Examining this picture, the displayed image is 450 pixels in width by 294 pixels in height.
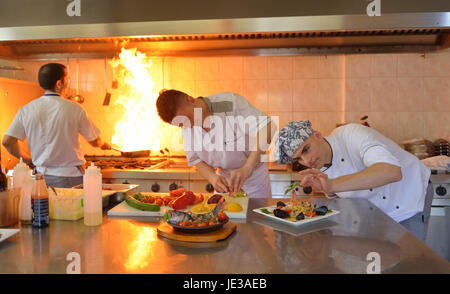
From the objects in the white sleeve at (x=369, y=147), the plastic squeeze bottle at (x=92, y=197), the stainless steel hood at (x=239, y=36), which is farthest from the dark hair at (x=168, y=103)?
the white sleeve at (x=369, y=147)

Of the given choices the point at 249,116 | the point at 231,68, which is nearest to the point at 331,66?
the point at 231,68

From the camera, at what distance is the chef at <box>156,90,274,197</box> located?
7.56ft

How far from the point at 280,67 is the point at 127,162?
161cm

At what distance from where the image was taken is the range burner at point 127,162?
10.8ft

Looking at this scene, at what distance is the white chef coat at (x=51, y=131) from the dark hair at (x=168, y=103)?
40.9 inches

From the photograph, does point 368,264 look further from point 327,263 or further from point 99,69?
point 99,69

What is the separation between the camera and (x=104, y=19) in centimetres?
209

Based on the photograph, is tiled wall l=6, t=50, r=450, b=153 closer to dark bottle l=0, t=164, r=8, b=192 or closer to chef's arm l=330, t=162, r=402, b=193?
chef's arm l=330, t=162, r=402, b=193

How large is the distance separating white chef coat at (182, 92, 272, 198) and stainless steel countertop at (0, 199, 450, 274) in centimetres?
91

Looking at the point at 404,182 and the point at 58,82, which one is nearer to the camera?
the point at 404,182

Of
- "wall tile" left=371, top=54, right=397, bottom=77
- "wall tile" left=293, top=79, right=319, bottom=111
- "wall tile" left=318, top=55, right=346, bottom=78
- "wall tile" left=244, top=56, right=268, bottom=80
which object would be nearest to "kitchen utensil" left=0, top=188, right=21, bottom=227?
"wall tile" left=244, top=56, right=268, bottom=80
